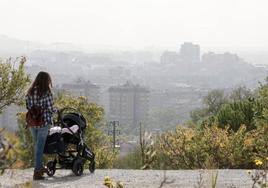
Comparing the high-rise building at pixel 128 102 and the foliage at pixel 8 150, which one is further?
the high-rise building at pixel 128 102

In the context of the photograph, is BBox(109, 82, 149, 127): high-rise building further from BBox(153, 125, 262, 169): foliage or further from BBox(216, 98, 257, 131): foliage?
BBox(153, 125, 262, 169): foliage

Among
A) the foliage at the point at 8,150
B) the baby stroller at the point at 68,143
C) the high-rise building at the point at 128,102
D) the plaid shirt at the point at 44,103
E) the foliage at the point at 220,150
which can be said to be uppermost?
the foliage at the point at 8,150

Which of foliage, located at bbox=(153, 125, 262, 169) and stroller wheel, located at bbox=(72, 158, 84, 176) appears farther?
foliage, located at bbox=(153, 125, 262, 169)

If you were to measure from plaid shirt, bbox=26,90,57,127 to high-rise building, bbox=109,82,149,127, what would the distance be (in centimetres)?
12700

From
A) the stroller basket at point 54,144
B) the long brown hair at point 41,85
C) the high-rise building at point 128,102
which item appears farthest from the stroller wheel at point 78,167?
the high-rise building at point 128,102

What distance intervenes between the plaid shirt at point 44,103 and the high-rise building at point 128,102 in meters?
127

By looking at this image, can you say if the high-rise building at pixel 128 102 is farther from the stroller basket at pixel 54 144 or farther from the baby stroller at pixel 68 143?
the stroller basket at pixel 54 144

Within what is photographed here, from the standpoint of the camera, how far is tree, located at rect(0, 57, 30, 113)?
1686 cm

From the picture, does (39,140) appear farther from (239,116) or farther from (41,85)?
(239,116)

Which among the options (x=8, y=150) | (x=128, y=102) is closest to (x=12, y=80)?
(x=8, y=150)

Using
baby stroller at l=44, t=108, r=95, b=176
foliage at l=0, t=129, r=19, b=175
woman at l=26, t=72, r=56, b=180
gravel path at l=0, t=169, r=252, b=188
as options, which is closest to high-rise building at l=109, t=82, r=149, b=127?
gravel path at l=0, t=169, r=252, b=188

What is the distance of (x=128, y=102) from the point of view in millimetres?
143750

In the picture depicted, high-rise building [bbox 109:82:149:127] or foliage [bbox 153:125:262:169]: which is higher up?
foliage [bbox 153:125:262:169]

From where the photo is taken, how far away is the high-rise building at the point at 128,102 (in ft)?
457
